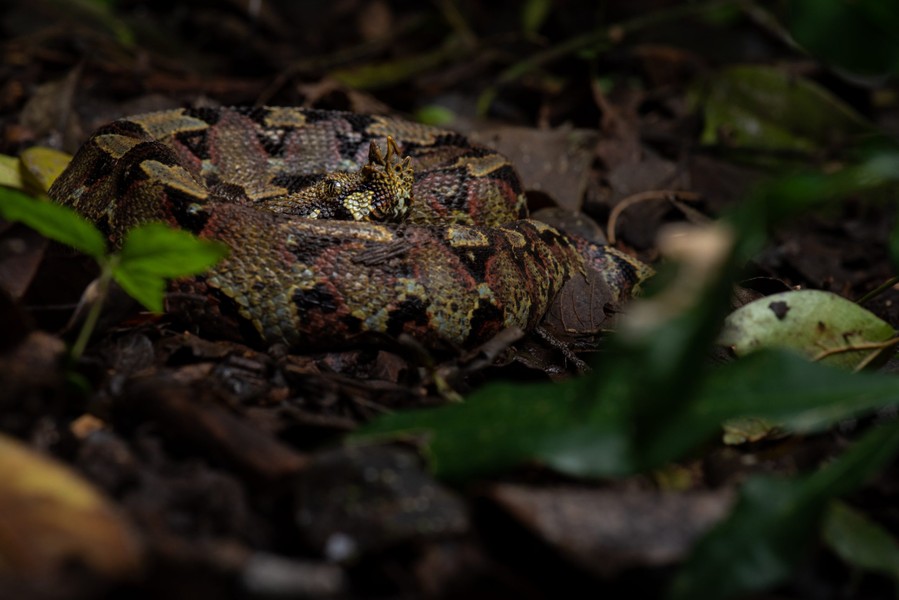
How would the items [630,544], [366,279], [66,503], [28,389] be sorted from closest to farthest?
1. [66,503]
2. [630,544]
3. [28,389]
4. [366,279]

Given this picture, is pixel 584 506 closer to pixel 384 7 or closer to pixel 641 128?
pixel 641 128

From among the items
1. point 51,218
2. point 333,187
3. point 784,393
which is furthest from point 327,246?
point 784,393

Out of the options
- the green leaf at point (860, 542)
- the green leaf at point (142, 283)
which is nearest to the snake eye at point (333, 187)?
the green leaf at point (142, 283)

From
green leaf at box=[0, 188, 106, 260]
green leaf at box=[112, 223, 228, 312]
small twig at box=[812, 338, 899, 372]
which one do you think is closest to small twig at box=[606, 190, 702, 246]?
small twig at box=[812, 338, 899, 372]

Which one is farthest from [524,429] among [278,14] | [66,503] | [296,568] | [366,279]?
[278,14]

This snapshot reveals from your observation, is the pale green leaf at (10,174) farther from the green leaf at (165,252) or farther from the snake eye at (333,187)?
the green leaf at (165,252)

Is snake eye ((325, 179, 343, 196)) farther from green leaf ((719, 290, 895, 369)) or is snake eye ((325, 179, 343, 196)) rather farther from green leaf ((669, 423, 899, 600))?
green leaf ((669, 423, 899, 600))

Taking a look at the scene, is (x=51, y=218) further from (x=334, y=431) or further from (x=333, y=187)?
(x=333, y=187)
